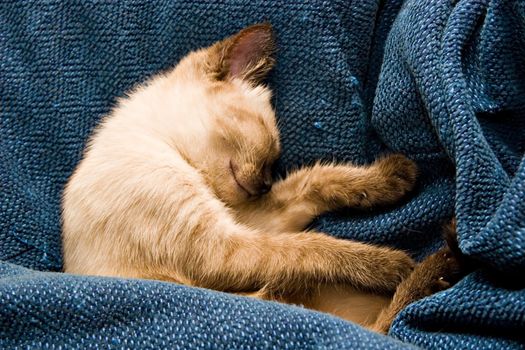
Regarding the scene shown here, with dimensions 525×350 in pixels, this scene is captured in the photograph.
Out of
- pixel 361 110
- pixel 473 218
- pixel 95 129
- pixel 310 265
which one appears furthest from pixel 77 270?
pixel 473 218

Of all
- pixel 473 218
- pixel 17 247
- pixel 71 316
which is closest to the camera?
pixel 71 316

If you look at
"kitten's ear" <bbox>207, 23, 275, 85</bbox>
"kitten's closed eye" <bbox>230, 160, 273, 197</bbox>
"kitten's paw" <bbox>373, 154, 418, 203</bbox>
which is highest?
"kitten's ear" <bbox>207, 23, 275, 85</bbox>

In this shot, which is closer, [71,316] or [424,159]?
[71,316]

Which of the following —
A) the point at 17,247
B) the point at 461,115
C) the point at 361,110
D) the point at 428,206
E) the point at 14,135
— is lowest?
the point at 17,247

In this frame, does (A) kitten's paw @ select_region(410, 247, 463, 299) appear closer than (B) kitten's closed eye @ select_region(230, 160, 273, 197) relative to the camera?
Yes

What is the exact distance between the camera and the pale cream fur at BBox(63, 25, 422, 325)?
5.12 feet

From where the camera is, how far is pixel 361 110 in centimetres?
181

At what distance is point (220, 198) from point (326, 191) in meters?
0.30

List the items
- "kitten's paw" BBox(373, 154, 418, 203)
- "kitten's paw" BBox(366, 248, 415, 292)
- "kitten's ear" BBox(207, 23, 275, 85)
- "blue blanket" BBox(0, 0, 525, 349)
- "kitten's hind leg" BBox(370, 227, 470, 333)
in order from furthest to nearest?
"kitten's ear" BBox(207, 23, 275, 85) < "kitten's paw" BBox(373, 154, 418, 203) < "kitten's paw" BBox(366, 248, 415, 292) < "kitten's hind leg" BBox(370, 227, 470, 333) < "blue blanket" BBox(0, 0, 525, 349)

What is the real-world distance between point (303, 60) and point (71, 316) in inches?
41.3

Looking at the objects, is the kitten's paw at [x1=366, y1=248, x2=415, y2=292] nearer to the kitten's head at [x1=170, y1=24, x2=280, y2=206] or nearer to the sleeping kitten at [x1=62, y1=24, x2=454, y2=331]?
the sleeping kitten at [x1=62, y1=24, x2=454, y2=331]

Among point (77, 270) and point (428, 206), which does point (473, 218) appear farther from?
point (77, 270)

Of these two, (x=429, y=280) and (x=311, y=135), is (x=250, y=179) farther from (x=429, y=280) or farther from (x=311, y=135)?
(x=429, y=280)

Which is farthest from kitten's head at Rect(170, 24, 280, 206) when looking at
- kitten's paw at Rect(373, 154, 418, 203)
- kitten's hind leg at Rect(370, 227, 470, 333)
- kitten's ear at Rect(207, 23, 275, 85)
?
kitten's hind leg at Rect(370, 227, 470, 333)
